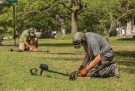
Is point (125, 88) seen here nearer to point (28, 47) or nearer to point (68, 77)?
point (68, 77)

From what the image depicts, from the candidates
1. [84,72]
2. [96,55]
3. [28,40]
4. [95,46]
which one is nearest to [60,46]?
[28,40]

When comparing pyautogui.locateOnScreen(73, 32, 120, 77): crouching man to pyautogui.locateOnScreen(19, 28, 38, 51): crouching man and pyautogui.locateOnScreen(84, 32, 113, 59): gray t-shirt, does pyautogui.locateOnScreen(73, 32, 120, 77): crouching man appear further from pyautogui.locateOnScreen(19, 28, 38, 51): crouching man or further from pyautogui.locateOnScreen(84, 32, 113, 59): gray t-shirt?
pyautogui.locateOnScreen(19, 28, 38, 51): crouching man

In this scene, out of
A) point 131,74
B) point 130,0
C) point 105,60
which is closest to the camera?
point 105,60

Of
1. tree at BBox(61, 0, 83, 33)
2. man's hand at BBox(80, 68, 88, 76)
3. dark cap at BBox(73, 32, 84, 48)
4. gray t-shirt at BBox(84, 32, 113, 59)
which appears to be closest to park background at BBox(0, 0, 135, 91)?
tree at BBox(61, 0, 83, 33)

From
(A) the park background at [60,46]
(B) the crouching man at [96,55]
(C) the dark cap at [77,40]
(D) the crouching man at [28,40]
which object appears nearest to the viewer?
(A) the park background at [60,46]

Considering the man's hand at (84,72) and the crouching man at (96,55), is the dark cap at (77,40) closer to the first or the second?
the crouching man at (96,55)

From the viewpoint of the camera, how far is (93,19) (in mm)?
67312

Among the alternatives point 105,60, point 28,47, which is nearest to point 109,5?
point 28,47

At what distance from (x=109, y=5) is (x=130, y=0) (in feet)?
6.65

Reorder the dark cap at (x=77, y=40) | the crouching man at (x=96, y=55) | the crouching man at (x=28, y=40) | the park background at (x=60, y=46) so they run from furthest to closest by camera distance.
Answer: the crouching man at (x=28, y=40) < the crouching man at (x=96, y=55) < the dark cap at (x=77, y=40) < the park background at (x=60, y=46)

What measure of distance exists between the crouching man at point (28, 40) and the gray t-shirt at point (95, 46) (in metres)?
9.49

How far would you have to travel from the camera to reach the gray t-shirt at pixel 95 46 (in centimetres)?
995

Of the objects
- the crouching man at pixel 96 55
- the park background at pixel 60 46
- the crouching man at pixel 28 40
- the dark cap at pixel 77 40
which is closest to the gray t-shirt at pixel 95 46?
the crouching man at pixel 96 55

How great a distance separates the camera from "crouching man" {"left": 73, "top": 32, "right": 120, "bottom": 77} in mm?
9844
